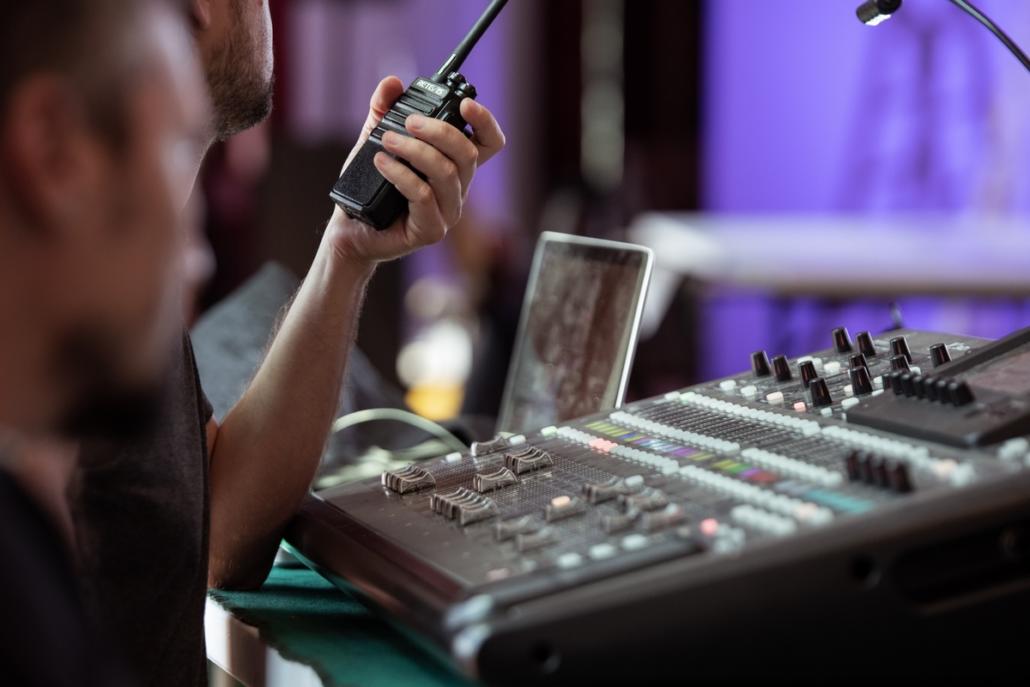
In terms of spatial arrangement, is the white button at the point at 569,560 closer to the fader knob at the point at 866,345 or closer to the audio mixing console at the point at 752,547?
the audio mixing console at the point at 752,547

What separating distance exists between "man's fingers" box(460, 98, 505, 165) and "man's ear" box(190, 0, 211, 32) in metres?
0.25

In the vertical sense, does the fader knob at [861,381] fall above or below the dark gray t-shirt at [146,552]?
above

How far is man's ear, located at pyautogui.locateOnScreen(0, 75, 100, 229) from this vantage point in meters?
0.50

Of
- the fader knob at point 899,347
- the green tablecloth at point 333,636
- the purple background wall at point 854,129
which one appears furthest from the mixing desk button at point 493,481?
the purple background wall at point 854,129

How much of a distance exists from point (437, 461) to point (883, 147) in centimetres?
402

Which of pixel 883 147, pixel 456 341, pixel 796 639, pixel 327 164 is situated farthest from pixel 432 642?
pixel 456 341

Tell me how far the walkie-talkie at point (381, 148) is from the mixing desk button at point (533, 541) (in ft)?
1.18

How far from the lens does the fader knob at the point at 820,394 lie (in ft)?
2.86

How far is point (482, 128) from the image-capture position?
3.23 ft

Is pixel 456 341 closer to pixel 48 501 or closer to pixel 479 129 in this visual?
pixel 479 129

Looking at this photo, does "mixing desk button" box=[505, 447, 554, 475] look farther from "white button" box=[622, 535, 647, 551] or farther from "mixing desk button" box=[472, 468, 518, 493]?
"white button" box=[622, 535, 647, 551]

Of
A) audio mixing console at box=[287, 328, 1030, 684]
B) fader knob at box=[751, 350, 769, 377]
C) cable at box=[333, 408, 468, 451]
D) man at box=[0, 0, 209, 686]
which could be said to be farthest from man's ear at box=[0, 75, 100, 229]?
cable at box=[333, 408, 468, 451]

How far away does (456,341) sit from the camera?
5.46 metres

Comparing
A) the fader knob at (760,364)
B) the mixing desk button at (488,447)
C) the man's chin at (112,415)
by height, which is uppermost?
the man's chin at (112,415)
